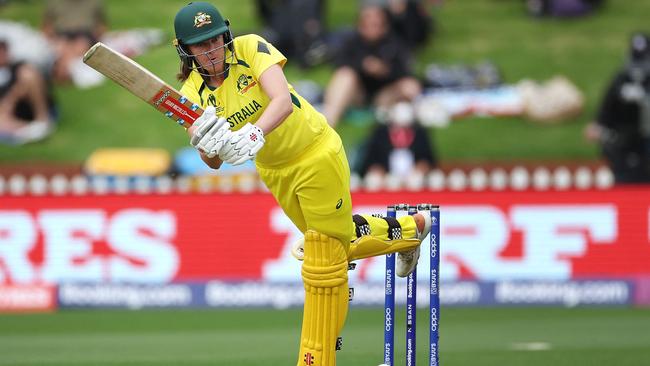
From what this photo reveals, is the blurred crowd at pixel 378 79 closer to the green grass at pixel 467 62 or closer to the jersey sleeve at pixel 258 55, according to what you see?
the green grass at pixel 467 62

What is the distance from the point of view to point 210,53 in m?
5.32

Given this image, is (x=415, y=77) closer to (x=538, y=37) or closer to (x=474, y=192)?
(x=538, y=37)

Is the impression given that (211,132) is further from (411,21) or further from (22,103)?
(411,21)

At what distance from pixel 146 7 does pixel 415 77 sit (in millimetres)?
3661

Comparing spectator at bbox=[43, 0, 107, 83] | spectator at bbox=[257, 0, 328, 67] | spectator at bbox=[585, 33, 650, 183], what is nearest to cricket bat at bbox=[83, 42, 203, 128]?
spectator at bbox=[585, 33, 650, 183]

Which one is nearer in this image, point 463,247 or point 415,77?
point 463,247

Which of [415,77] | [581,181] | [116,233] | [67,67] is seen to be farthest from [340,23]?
[116,233]

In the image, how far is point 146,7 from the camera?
47.4 ft

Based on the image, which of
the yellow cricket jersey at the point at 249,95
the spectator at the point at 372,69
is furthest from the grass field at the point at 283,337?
the spectator at the point at 372,69

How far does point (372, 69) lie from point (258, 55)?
657cm

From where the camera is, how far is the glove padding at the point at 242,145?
5.05 m

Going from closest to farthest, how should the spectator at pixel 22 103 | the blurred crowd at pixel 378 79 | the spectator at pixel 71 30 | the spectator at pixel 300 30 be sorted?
1. the blurred crowd at pixel 378 79
2. the spectator at pixel 22 103
3. the spectator at pixel 300 30
4. the spectator at pixel 71 30

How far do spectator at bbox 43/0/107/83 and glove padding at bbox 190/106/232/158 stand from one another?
835 centimetres

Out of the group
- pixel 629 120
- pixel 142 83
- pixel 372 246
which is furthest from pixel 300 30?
pixel 142 83
